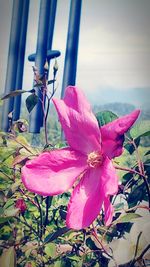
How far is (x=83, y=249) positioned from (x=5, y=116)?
50cm

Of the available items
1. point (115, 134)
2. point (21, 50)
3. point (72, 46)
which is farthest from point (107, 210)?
point (21, 50)

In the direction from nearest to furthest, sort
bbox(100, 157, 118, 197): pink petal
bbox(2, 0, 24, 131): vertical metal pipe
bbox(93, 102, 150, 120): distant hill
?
bbox(100, 157, 118, 197): pink petal
bbox(93, 102, 150, 120): distant hill
bbox(2, 0, 24, 131): vertical metal pipe

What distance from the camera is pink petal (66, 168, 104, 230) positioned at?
89 centimetres

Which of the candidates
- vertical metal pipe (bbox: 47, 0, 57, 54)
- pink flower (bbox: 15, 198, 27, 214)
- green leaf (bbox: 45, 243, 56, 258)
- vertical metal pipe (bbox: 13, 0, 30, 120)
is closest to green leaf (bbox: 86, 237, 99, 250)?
green leaf (bbox: 45, 243, 56, 258)

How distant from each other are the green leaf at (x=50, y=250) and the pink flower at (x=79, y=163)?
0.23 metres

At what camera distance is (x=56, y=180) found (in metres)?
0.94

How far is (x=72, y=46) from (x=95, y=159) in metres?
0.42

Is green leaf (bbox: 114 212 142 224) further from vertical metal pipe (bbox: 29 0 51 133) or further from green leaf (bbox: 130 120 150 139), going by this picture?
vertical metal pipe (bbox: 29 0 51 133)

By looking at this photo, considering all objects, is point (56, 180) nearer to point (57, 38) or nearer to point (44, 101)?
point (44, 101)

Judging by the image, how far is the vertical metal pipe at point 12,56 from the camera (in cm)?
126

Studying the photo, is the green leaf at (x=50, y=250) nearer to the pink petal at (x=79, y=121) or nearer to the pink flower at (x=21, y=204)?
the pink flower at (x=21, y=204)

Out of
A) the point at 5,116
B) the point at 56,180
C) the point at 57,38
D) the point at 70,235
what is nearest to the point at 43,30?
the point at 57,38

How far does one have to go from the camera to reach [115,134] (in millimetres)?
871

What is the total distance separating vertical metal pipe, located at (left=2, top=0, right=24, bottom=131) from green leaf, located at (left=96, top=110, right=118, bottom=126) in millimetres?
351
